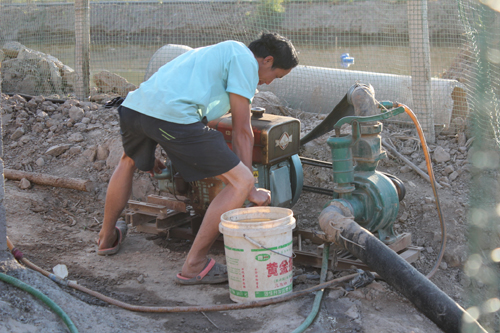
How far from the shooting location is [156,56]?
6.00 metres

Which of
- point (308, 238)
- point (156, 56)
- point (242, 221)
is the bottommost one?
point (308, 238)

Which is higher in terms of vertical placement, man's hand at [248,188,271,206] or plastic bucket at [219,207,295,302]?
man's hand at [248,188,271,206]

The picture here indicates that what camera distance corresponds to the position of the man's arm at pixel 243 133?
290 centimetres

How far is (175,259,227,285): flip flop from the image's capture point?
312 centimetres

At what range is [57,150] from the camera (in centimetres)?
524

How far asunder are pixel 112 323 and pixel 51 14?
Result: 1218 centimetres

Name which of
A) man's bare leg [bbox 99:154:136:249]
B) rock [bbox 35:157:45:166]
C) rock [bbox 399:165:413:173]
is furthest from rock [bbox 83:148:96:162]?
rock [bbox 399:165:413:173]

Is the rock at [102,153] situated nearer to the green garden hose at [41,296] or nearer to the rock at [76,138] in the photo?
the rock at [76,138]

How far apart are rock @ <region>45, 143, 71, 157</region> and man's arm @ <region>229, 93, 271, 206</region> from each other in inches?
117

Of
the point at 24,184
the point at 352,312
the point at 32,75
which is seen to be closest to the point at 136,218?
the point at 24,184

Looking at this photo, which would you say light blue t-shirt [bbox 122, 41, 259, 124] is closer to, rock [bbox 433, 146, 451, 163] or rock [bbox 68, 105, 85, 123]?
Result: rock [bbox 433, 146, 451, 163]

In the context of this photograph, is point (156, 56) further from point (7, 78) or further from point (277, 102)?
point (7, 78)

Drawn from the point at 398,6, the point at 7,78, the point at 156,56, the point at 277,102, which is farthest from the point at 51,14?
the point at 398,6

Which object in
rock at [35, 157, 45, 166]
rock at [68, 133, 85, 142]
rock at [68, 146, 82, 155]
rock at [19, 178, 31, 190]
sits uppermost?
rock at [68, 133, 85, 142]
